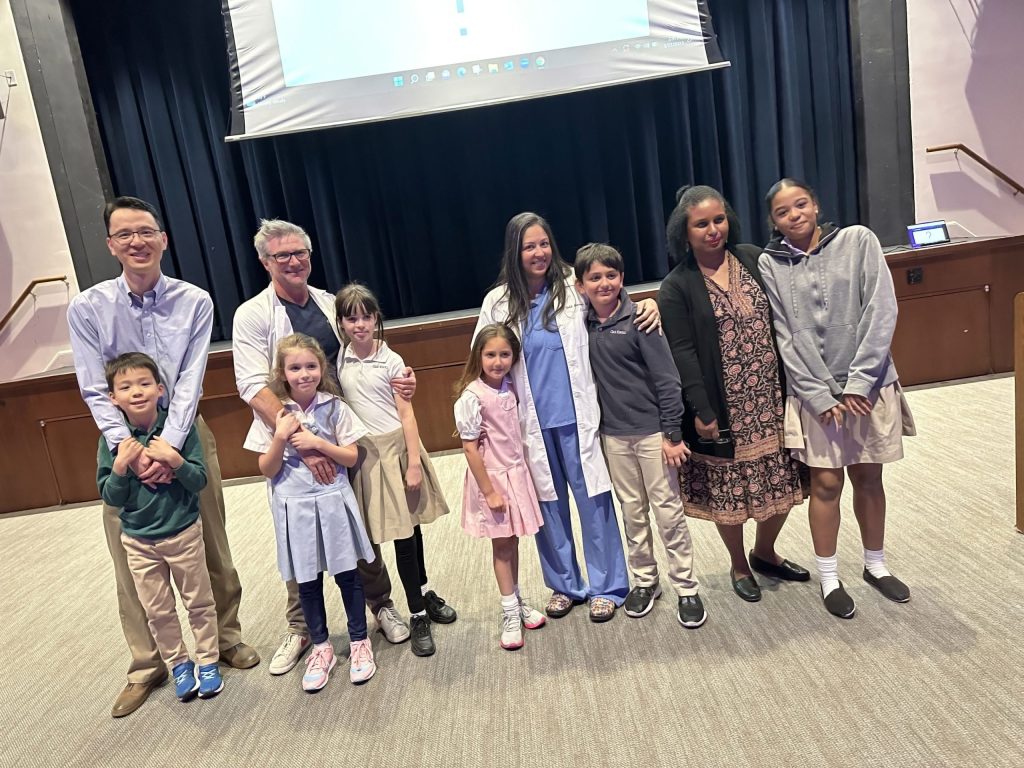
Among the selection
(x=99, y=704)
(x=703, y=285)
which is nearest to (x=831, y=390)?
(x=703, y=285)

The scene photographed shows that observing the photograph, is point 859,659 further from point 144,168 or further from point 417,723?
point 144,168

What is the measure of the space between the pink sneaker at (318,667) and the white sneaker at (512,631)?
543 millimetres

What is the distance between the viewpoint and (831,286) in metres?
Answer: 1.85

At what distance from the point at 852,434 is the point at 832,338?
0.94 feet

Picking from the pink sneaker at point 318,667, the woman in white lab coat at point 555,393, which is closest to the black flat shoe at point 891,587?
the woman in white lab coat at point 555,393

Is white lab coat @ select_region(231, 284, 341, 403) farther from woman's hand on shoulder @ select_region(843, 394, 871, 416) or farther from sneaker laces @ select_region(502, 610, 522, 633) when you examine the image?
woman's hand on shoulder @ select_region(843, 394, 871, 416)

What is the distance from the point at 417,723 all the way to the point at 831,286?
1668 mm

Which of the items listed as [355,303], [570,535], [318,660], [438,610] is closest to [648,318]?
[570,535]

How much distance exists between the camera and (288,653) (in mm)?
2109

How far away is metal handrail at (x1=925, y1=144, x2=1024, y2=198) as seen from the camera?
4.61m

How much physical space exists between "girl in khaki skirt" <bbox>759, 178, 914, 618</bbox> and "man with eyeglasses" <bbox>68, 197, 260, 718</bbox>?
1760mm

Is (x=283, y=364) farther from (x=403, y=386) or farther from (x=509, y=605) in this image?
(x=509, y=605)

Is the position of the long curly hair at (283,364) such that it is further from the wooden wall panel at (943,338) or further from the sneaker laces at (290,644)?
the wooden wall panel at (943,338)

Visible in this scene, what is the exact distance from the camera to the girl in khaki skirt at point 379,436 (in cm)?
201
